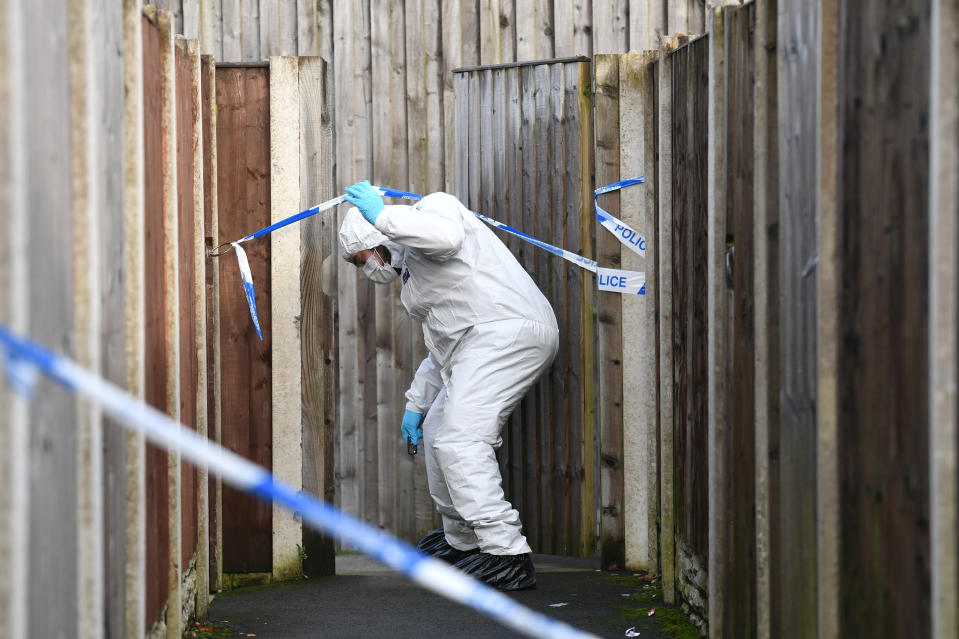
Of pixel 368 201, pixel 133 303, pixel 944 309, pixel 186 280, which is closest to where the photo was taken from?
pixel 944 309

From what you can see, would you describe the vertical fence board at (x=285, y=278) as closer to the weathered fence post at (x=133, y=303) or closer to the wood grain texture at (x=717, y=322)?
the weathered fence post at (x=133, y=303)

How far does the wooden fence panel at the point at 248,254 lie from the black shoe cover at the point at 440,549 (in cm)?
88

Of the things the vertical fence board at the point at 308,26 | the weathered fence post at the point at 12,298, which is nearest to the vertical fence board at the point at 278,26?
the vertical fence board at the point at 308,26

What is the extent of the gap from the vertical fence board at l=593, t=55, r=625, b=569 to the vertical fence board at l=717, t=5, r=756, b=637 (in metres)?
1.54

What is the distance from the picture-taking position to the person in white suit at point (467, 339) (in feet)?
16.7

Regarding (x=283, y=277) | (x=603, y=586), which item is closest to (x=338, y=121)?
(x=283, y=277)

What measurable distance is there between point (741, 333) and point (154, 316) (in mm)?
1849

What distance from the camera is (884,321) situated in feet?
8.05

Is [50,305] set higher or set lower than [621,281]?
higher

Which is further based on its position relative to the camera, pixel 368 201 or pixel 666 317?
pixel 368 201

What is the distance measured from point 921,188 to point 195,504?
3.36 m

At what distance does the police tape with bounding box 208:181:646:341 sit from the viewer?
5070 mm

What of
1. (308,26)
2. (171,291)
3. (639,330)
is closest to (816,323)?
(171,291)

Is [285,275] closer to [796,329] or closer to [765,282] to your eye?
[765,282]
